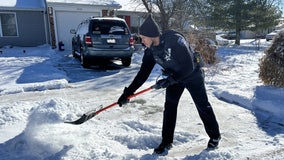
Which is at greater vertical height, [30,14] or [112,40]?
[30,14]

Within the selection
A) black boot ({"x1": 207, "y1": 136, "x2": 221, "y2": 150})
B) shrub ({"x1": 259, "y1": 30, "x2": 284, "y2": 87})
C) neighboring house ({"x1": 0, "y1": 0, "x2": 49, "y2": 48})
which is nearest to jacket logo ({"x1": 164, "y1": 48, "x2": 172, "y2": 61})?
black boot ({"x1": 207, "y1": 136, "x2": 221, "y2": 150})

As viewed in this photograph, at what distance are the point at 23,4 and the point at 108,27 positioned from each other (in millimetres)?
8671

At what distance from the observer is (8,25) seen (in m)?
16.8

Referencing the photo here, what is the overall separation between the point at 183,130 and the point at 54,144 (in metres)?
1.92

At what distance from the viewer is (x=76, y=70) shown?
1038 cm

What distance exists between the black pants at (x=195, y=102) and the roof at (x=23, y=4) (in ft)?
49.0

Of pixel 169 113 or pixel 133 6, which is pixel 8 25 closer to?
pixel 133 6

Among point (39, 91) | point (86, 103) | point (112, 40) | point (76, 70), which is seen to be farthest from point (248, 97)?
point (76, 70)

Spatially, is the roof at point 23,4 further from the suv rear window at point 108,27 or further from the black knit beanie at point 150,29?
the black knit beanie at point 150,29

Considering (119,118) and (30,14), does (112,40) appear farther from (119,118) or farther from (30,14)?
(30,14)

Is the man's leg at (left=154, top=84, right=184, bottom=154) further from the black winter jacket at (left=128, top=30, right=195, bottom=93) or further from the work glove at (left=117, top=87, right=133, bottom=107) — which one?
the work glove at (left=117, top=87, right=133, bottom=107)

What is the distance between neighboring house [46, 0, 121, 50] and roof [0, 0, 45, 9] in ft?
3.63

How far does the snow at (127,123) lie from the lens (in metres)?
3.67

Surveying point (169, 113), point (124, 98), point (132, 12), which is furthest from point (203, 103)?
point (132, 12)
